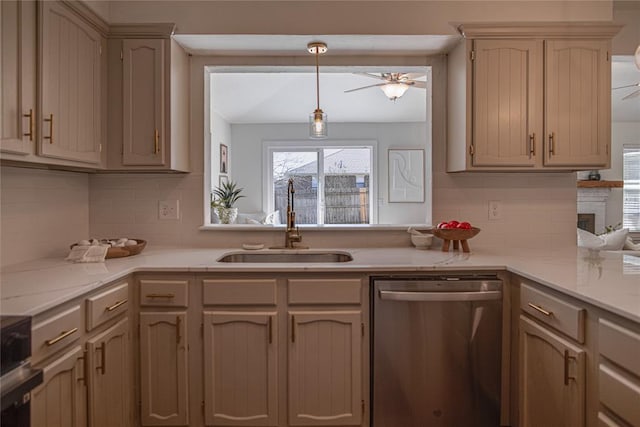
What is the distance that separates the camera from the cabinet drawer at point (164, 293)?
1949 millimetres

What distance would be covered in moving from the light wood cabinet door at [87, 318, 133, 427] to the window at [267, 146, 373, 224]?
5444mm

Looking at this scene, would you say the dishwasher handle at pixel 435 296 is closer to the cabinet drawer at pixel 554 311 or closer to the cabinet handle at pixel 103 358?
the cabinet drawer at pixel 554 311

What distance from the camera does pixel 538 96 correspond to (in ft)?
7.65

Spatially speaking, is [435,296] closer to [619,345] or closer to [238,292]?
[619,345]

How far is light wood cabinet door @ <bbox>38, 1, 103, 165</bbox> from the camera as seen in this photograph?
177cm

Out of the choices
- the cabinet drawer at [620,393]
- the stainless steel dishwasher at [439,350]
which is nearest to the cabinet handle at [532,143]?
the stainless steel dishwasher at [439,350]

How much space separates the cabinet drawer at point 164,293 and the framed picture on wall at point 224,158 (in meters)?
4.69

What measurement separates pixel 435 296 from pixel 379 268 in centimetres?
29

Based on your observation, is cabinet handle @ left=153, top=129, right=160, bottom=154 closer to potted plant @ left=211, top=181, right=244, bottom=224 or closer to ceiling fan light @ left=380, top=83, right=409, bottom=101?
potted plant @ left=211, top=181, right=244, bottom=224

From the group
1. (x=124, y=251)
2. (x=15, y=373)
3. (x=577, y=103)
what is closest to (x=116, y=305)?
(x=124, y=251)

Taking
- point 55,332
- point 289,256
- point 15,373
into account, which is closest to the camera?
point 15,373

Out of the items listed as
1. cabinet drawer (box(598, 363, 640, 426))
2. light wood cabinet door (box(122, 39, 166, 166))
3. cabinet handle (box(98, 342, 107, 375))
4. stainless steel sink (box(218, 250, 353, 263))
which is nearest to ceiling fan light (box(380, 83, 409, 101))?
stainless steel sink (box(218, 250, 353, 263))

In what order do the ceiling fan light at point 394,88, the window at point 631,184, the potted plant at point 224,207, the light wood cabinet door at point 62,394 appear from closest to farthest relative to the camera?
1. the light wood cabinet door at point 62,394
2. the ceiling fan light at point 394,88
3. the potted plant at point 224,207
4. the window at point 631,184

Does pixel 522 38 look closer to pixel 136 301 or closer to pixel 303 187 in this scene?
pixel 136 301
